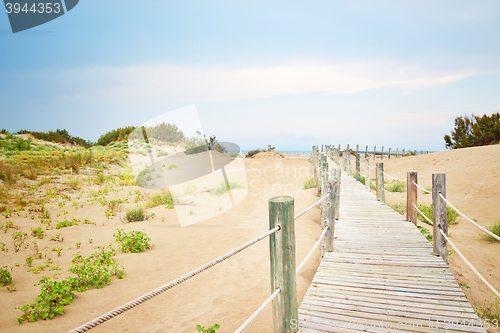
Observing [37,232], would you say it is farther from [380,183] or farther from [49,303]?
[380,183]

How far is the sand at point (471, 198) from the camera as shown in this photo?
5.37 m

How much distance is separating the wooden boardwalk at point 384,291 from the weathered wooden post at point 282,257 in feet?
1.73

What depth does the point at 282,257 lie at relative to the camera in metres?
2.45

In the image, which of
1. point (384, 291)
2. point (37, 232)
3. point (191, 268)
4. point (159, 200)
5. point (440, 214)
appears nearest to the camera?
point (384, 291)

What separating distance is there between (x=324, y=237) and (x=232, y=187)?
944 centimetres

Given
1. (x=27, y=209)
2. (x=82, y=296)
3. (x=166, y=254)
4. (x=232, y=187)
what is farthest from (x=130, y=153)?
(x=82, y=296)

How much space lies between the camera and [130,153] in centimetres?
2338

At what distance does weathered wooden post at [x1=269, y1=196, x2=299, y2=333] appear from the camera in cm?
243

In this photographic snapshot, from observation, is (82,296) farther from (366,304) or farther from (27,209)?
(27,209)

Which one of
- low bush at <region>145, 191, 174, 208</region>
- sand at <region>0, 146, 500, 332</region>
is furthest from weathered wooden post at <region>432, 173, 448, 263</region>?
low bush at <region>145, 191, 174, 208</region>

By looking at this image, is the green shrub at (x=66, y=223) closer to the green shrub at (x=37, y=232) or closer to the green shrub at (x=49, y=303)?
the green shrub at (x=37, y=232)

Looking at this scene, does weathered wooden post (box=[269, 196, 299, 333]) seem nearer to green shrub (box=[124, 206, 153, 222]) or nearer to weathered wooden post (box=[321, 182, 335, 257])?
weathered wooden post (box=[321, 182, 335, 257])

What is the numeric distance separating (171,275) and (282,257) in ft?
12.4

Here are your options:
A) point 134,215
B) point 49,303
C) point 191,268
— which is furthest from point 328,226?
→ point 134,215
